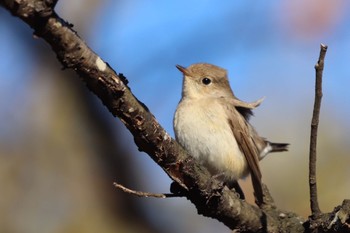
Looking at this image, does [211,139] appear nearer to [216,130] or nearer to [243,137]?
[216,130]

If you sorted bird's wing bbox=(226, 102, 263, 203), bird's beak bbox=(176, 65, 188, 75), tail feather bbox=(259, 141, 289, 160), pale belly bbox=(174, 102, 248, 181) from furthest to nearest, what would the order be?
tail feather bbox=(259, 141, 289, 160), bird's beak bbox=(176, 65, 188, 75), bird's wing bbox=(226, 102, 263, 203), pale belly bbox=(174, 102, 248, 181)

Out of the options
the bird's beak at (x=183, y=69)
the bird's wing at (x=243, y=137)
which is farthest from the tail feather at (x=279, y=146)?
the bird's beak at (x=183, y=69)

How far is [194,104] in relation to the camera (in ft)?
16.3

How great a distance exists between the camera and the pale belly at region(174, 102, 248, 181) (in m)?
4.63

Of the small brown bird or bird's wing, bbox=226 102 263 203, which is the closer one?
the small brown bird

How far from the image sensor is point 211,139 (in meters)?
4.68

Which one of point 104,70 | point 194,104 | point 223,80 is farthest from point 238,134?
point 104,70

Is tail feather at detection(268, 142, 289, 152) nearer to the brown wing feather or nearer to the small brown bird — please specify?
the small brown bird

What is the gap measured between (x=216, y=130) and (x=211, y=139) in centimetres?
11

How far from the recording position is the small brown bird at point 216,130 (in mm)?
4645

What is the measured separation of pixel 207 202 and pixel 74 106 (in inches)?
135

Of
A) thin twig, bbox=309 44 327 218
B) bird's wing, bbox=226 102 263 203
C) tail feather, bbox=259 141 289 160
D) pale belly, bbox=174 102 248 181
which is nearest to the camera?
thin twig, bbox=309 44 327 218

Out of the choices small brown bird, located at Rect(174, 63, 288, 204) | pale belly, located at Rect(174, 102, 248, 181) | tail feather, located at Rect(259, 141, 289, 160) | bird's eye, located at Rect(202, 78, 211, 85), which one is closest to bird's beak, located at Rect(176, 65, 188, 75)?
small brown bird, located at Rect(174, 63, 288, 204)

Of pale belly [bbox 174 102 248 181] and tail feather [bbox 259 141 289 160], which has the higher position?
tail feather [bbox 259 141 289 160]
